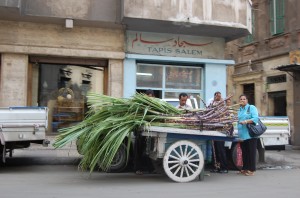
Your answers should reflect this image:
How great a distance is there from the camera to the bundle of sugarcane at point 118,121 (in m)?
7.05

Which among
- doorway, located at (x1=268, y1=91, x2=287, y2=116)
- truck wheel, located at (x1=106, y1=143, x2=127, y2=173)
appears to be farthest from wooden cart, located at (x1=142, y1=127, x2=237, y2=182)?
doorway, located at (x1=268, y1=91, x2=287, y2=116)

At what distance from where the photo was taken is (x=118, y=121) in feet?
23.6

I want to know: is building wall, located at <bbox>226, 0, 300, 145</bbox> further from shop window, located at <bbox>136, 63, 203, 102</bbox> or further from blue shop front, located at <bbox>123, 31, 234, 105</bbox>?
shop window, located at <bbox>136, 63, 203, 102</bbox>

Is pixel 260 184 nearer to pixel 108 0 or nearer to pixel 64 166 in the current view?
pixel 64 166

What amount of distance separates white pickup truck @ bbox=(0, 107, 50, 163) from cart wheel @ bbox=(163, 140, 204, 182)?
9.32ft

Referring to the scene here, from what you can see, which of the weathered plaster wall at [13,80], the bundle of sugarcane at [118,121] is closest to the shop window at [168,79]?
the weathered plaster wall at [13,80]

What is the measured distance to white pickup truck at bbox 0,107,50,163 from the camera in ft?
26.7

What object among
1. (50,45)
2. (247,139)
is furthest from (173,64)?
(247,139)

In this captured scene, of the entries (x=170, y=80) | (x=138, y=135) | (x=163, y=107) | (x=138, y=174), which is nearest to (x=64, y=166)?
(x=138, y=174)

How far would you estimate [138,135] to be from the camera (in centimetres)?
782

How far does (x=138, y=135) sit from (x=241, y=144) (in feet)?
8.41

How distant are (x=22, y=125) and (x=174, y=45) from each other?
7.74 metres

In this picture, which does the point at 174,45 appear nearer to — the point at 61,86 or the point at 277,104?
the point at 61,86

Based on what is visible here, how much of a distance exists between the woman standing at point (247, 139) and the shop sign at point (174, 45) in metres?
6.16
